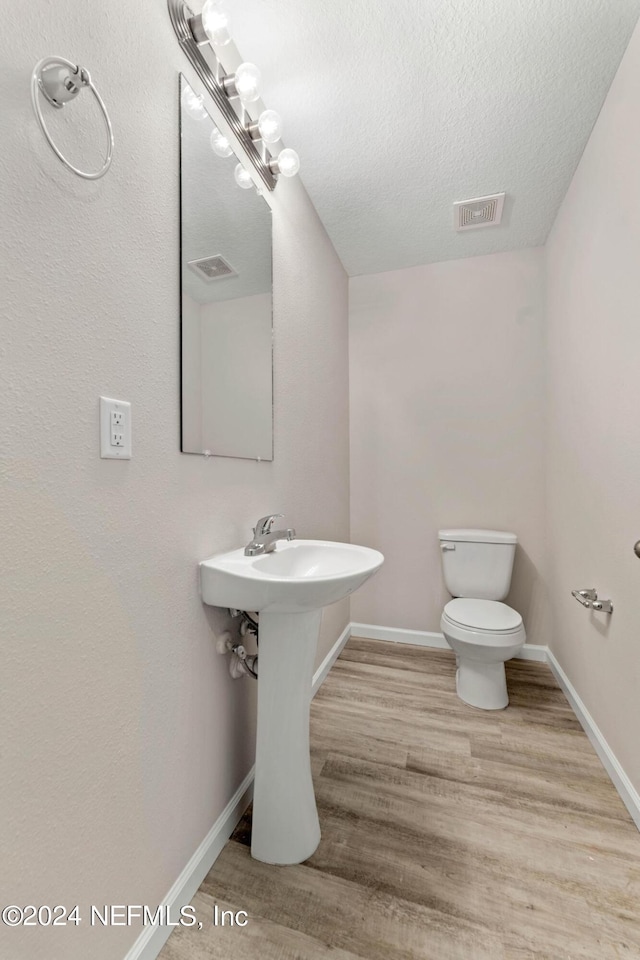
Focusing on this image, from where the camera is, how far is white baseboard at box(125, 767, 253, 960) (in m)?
0.90

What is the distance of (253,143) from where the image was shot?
1380 mm

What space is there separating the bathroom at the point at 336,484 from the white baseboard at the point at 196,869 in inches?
0.4

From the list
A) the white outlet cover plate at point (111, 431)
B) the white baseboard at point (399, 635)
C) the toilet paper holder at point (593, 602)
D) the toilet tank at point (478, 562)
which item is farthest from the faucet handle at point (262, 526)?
the white baseboard at point (399, 635)

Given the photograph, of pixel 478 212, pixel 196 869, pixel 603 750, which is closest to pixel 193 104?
pixel 478 212

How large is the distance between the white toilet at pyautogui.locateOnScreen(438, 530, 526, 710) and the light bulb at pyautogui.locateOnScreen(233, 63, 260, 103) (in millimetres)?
2049

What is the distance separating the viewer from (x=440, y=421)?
253 centimetres

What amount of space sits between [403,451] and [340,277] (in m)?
1.13

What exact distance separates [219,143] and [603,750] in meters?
2.44

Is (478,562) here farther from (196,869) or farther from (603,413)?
(196,869)

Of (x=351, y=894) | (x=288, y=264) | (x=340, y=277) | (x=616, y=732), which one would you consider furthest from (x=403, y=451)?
(x=351, y=894)

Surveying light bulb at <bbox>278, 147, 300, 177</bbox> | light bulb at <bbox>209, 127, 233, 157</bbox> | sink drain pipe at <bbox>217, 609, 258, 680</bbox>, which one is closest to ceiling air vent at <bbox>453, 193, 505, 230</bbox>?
light bulb at <bbox>278, 147, 300, 177</bbox>

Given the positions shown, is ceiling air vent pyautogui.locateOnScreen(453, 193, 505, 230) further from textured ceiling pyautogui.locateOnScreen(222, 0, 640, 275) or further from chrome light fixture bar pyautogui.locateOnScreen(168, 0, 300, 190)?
chrome light fixture bar pyautogui.locateOnScreen(168, 0, 300, 190)

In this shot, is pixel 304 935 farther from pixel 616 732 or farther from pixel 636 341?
pixel 636 341

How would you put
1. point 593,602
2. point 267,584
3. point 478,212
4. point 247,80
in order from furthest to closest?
point 478,212
point 593,602
point 247,80
point 267,584
